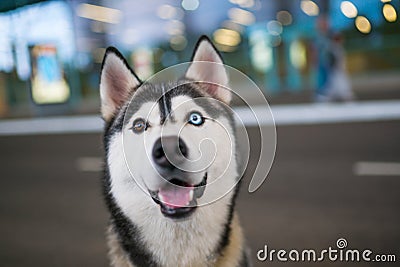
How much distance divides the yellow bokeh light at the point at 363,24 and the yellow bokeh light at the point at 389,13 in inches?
2.7

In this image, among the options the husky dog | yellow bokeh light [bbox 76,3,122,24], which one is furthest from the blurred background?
the husky dog

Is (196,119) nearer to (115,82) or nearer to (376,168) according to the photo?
(115,82)

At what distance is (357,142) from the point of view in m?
3.37

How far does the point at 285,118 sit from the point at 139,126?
2075 millimetres

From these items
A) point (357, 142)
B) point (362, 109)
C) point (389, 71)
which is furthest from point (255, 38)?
point (389, 71)

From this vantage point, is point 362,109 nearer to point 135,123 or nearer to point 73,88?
point 73,88

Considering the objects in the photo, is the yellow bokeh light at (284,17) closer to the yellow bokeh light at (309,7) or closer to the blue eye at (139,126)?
the yellow bokeh light at (309,7)

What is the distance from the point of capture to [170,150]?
108 cm

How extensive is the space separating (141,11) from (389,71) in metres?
4.33

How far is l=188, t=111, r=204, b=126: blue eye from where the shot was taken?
110 centimetres

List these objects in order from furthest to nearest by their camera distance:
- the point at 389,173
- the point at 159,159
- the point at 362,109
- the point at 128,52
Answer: the point at 362,109
the point at 389,173
the point at 128,52
the point at 159,159

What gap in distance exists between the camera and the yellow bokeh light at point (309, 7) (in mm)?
1806

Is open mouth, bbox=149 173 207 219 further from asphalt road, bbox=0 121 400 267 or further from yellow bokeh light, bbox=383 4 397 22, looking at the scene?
yellow bokeh light, bbox=383 4 397 22

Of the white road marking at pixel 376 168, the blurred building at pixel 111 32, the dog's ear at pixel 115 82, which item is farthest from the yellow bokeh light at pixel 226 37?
the white road marking at pixel 376 168
